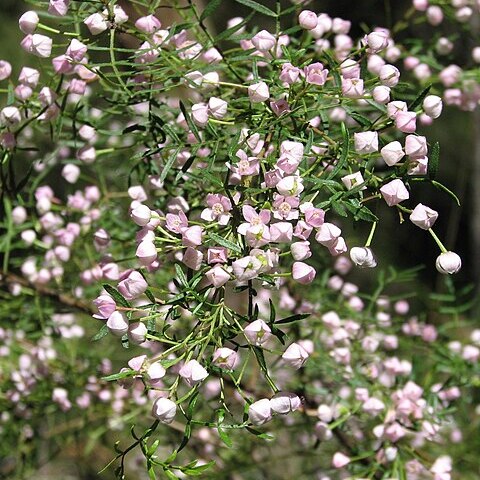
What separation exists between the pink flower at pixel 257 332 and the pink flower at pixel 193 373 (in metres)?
0.03

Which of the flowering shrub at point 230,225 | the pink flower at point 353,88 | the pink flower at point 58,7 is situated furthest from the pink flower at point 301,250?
the pink flower at point 58,7

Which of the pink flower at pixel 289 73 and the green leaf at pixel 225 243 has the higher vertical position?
the pink flower at pixel 289 73

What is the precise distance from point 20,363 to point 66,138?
316 mm

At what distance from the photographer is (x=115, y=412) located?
86 centimetres

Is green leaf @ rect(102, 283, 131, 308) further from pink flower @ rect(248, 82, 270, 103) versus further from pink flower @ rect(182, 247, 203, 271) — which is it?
pink flower @ rect(248, 82, 270, 103)

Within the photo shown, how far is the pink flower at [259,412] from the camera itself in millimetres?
419

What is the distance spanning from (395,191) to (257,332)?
115 mm

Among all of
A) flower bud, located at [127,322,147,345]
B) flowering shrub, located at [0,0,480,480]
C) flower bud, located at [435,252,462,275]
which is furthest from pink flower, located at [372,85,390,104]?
flower bud, located at [127,322,147,345]

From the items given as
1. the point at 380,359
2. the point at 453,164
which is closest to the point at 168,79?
the point at 380,359

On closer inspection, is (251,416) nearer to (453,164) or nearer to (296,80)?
(296,80)

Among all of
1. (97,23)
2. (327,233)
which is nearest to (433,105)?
(327,233)

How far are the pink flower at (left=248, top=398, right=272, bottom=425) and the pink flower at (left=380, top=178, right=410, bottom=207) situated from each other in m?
0.14

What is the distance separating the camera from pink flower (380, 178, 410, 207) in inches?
16.7

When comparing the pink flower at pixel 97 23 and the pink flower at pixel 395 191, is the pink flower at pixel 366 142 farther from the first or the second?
the pink flower at pixel 97 23
